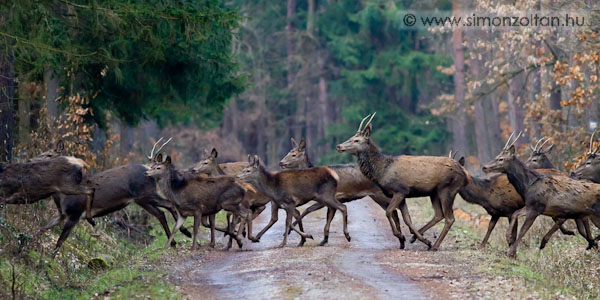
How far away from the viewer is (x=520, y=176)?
16.0 m

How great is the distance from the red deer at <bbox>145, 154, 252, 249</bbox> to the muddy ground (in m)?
0.70

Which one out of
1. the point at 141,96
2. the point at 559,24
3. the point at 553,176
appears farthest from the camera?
the point at 559,24

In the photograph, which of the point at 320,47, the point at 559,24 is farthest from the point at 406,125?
the point at 559,24

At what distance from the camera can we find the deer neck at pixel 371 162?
1645 centimetres

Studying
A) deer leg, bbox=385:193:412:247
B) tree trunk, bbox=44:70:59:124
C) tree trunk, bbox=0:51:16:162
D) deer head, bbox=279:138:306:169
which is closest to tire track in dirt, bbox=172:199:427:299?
deer leg, bbox=385:193:412:247

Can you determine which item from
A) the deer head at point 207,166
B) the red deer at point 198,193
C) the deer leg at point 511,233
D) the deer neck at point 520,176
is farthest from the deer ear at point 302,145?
the deer leg at point 511,233

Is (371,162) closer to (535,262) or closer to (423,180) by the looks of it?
(423,180)

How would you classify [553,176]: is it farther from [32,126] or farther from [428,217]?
[32,126]

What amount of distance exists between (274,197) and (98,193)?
3166 millimetres

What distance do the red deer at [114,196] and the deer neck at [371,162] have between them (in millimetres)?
3582

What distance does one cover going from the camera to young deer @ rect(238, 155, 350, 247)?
16312 millimetres

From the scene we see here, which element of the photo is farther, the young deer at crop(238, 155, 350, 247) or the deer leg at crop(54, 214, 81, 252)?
the young deer at crop(238, 155, 350, 247)

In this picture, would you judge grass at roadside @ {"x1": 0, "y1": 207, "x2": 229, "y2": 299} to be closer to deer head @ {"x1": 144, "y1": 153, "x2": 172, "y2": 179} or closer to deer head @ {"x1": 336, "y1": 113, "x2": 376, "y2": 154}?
deer head @ {"x1": 144, "y1": 153, "x2": 172, "y2": 179}

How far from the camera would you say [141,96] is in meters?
22.2
